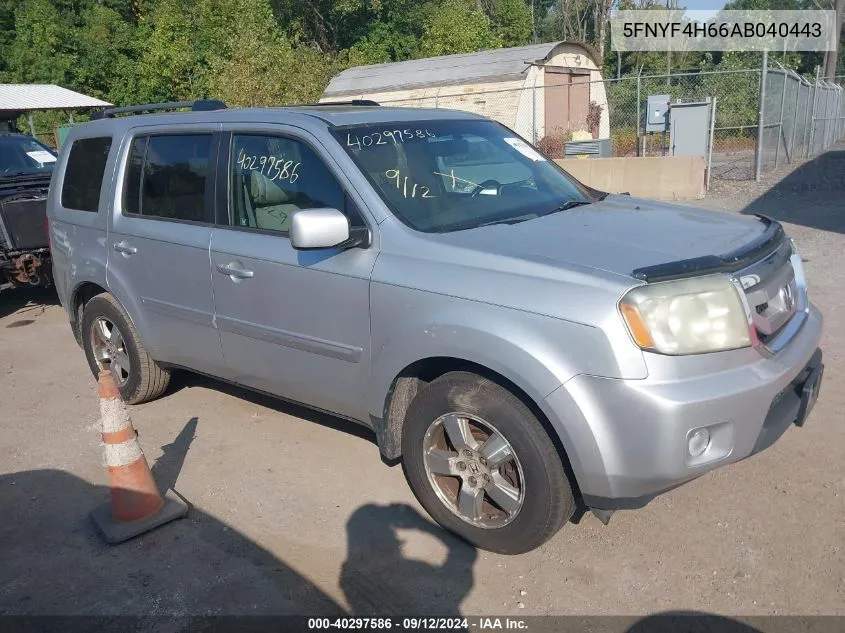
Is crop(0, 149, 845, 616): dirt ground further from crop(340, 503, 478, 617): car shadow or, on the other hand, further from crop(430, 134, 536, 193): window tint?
crop(430, 134, 536, 193): window tint

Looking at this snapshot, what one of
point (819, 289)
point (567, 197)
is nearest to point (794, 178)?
point (819, 289)

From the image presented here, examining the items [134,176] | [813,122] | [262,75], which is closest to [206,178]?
[134,176]

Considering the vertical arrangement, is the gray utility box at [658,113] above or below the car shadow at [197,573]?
above

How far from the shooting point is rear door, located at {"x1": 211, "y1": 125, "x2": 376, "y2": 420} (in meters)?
3.58

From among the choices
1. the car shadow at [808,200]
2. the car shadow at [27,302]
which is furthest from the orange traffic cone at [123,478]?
the car shadow at [808,200]

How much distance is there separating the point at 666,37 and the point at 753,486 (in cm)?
4141

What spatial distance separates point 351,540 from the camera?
355 cm

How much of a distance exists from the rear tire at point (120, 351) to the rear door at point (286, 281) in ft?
3.40

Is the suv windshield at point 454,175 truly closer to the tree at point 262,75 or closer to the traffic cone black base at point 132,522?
the traffic cone black base at point 132,522

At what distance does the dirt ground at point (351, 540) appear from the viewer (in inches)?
122

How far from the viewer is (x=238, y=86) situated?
71.9ft

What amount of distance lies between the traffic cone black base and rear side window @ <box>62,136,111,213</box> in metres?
2.18

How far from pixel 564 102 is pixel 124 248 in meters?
21.8

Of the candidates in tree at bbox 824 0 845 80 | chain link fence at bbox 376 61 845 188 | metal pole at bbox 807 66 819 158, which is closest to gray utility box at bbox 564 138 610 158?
chain link fence at bbox 376 61 845 188
